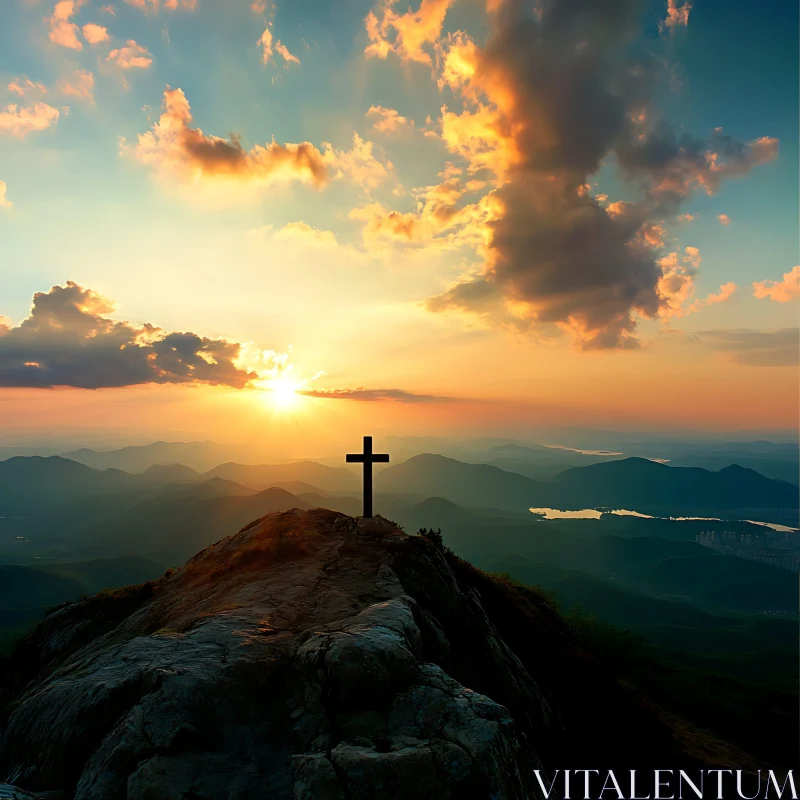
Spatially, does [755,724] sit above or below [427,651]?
below

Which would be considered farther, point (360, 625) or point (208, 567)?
point (208, 567)

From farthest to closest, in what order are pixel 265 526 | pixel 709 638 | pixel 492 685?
pixel 709 638 < pixel 265 526 < pixel 492 685

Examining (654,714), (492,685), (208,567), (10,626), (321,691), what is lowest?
(10,626)

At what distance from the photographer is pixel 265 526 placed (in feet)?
70.0

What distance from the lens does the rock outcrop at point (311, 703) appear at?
293 inches

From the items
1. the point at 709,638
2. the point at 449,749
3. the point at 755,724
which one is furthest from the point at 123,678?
the point at 709,638

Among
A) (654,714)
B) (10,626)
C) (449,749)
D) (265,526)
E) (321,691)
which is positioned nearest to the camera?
(449,749)

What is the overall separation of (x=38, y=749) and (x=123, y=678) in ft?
6.26

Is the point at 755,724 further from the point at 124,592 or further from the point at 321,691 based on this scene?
the point at 124,592

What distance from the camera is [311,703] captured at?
9508mm

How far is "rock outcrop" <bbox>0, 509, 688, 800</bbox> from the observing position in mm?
7441

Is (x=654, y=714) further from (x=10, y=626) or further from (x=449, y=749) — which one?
(x=10, y=626)

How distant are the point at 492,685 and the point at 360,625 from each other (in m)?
6.54

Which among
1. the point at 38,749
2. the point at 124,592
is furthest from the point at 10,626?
the point at 38,749
